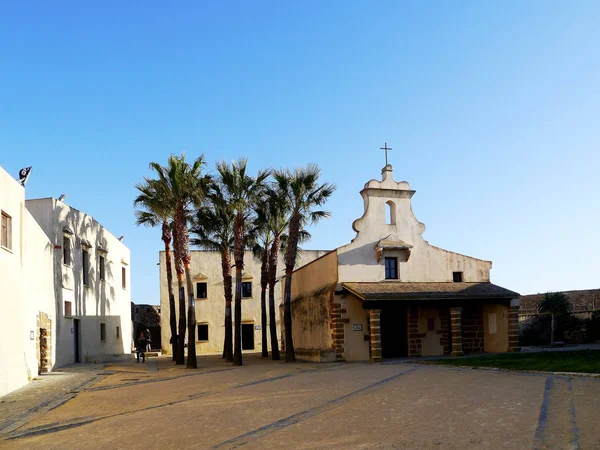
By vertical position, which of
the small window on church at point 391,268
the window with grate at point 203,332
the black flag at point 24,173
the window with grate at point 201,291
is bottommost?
the window with grate at point 203,332

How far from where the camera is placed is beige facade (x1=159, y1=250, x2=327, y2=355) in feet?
153

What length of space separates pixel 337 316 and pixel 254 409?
15156 mm

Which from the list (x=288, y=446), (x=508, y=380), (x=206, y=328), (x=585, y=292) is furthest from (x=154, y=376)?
(x=585, y=292)

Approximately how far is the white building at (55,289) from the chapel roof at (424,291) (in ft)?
39.4

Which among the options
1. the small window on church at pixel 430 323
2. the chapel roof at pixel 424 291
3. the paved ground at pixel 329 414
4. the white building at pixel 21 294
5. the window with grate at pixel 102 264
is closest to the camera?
the paved ground at pixel 329 414

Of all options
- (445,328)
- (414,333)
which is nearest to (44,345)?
(414,333)

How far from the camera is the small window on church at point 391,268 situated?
29.1 metres

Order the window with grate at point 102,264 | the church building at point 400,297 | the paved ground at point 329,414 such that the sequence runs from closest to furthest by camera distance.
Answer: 1. the paved ground at point 329,414
2. the church building at point 400,297
3. the window with grate at point 102,264

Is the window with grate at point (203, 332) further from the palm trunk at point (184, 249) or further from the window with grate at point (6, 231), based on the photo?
the window with grate at point (6, 231)

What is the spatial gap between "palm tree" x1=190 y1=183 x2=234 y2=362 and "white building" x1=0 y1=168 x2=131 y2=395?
555 centimetres

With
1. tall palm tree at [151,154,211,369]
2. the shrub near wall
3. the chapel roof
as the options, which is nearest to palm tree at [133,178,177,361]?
tall palm tree at [151,154,211,369]

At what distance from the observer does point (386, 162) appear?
29891mm

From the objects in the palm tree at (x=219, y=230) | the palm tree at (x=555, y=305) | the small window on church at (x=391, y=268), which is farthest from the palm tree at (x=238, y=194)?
the palm tree at (x=555, y=305)

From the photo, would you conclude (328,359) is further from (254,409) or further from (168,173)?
(254,409)
